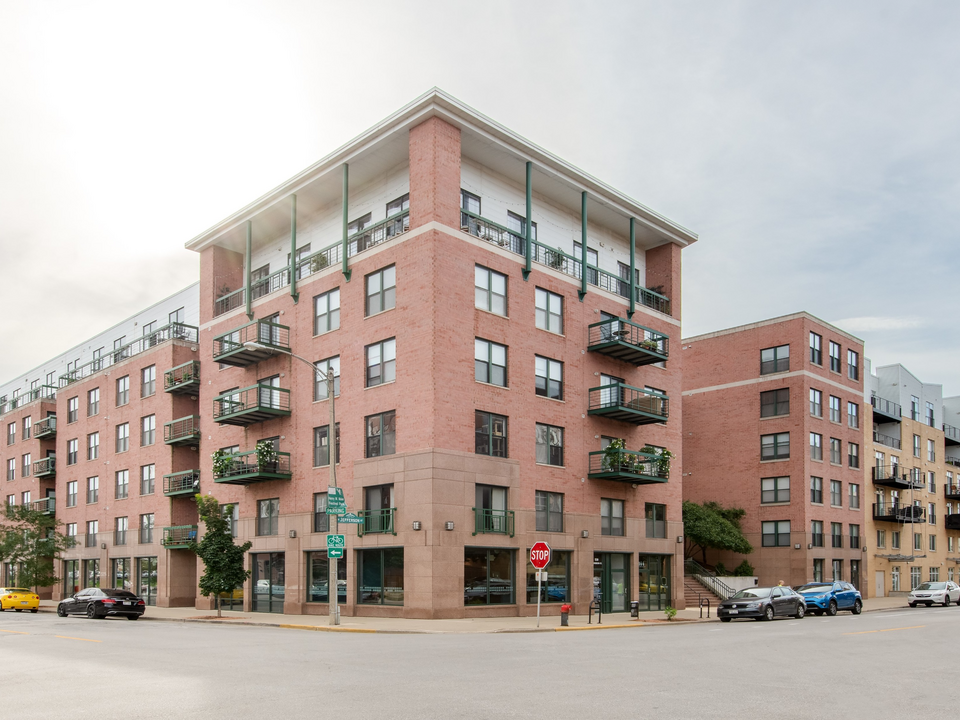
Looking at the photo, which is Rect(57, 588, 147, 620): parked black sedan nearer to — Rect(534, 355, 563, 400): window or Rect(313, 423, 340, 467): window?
Rect(313, 423, 340, 467): window

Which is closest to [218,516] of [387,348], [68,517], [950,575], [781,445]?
[387,348]

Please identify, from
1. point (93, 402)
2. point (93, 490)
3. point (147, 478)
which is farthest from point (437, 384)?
point (93, 402)

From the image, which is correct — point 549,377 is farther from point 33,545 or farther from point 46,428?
point 46,428

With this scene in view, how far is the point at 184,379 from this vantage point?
46.0 m

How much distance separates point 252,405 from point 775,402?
3230 cm

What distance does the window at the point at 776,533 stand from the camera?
52.8 metres

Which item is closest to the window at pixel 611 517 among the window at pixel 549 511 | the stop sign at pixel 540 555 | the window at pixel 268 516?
the window at pixel 549 511

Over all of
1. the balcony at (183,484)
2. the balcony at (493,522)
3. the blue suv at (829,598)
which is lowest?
the blue suv at (829,598)

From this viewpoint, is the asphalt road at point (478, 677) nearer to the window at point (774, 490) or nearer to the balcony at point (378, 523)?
the balcony at point (378, 523)

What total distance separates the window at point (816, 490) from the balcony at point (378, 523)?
1221 inches

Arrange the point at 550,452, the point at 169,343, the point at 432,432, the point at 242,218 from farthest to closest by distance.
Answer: the point at 169,343 → the point at 242,218 → the point at 550,452 → the point at 432,432

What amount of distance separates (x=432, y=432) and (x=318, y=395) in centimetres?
748

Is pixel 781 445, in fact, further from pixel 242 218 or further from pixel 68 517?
pixel 68 517

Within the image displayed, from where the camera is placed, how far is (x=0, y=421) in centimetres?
7419
